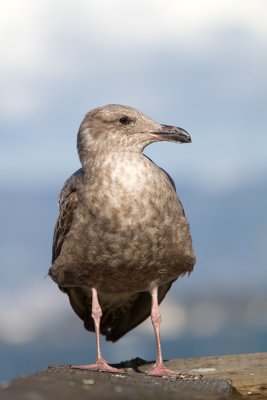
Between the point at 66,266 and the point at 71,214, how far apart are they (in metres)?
0.67

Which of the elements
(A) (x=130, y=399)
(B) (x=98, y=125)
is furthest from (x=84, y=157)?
(A) (x=130, y=399)

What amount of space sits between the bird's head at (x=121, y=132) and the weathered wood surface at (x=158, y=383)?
108 inches

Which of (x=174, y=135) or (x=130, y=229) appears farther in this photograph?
(x=174, y=135)

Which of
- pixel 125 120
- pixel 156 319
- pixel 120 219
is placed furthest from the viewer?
pixel 156 319

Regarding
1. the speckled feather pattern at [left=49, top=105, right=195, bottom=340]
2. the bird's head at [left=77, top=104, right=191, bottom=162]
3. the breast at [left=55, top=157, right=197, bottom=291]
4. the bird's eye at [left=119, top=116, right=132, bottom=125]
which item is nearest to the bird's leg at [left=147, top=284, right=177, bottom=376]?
the speckled feather pattern at [left=49, top=105, right=195, bottom=340]

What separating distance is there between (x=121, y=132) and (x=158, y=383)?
3229 mm

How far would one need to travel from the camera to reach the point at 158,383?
8.77 metres

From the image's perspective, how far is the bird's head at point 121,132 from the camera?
33.7 feet

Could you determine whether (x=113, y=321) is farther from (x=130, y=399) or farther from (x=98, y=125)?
(x=130, y=399)

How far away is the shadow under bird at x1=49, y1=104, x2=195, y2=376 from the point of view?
9.89m

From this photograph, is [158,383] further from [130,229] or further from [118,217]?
[118,217]

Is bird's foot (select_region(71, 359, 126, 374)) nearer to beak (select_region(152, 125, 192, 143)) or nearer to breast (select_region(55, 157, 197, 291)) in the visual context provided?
breast (select_region(55, 157, 197, 291))

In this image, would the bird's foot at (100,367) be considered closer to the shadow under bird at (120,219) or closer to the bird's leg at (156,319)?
the shadow under bird at (120,219)

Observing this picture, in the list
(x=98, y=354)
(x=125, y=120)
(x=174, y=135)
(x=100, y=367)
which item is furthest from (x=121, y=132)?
(x=100, y=367)
